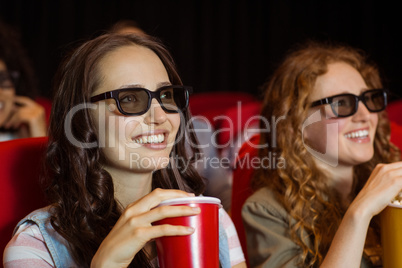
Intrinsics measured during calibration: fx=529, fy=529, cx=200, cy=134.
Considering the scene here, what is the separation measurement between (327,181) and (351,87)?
0.35 m

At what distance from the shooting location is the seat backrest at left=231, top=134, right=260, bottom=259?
2010 millimetres

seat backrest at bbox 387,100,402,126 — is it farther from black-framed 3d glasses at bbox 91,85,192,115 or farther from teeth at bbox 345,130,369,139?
black-framed 3d glasses at bbox 91,85,192,115

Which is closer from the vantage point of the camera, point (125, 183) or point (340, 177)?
point (125, 183)

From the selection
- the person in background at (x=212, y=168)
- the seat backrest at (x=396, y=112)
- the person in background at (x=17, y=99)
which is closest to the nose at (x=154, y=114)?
the person in background at (x=212, y=168)

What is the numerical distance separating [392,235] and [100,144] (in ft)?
2.67

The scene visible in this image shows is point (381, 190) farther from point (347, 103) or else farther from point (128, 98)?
point (128, 98)

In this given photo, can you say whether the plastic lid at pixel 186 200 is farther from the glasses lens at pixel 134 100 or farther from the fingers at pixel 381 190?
the fingers at pixel 381 190

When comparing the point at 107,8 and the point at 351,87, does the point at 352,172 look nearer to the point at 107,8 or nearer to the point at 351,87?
the point at 351,87

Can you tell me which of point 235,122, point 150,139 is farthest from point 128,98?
point 235,122

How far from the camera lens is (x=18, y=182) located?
5.03 ft

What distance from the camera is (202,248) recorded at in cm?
112

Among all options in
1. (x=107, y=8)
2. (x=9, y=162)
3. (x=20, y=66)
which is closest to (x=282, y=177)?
(x=9, y=162)

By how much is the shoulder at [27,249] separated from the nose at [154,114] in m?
0.41

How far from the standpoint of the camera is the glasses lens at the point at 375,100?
1.91 metres
